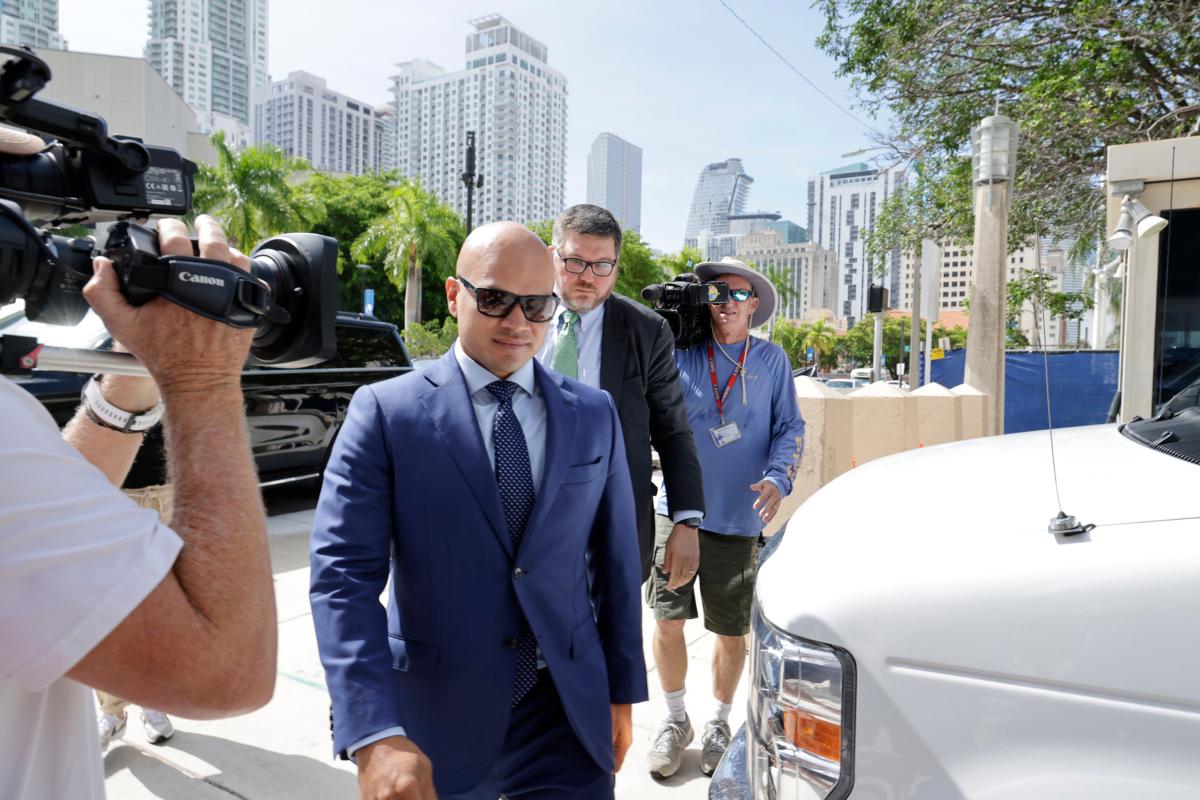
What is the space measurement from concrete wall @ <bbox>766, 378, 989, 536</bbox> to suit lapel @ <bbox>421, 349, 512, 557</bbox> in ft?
16.0

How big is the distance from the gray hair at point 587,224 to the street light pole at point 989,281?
20.0ft

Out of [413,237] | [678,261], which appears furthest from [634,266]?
[413,237]

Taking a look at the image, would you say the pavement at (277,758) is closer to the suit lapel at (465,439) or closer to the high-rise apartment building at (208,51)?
the suit lapel at (465,439)

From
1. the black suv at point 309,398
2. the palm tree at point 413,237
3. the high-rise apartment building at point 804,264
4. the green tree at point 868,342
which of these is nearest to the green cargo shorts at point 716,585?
the black suv at point 309,398

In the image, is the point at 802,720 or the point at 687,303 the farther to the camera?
the point at 687,303

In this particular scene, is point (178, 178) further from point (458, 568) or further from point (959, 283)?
point (959, 283)

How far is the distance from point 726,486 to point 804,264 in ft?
397

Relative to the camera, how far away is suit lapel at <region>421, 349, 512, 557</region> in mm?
1879

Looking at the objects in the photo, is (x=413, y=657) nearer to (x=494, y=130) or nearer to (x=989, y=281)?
(x=989, y=281)

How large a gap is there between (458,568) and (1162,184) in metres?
6.46

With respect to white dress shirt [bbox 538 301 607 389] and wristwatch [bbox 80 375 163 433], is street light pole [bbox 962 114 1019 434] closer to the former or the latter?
white dress shirt [bbox 538 301 607 389]

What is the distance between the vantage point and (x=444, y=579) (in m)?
1.86

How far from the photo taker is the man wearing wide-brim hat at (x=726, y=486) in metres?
3.52

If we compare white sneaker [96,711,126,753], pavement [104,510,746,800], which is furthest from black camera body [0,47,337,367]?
white sneaker [96,711,126,753]
